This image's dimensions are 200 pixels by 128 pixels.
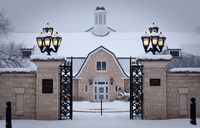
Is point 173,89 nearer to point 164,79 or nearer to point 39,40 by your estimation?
point 164,79

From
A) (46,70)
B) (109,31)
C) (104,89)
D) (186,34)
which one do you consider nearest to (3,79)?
(46,70)

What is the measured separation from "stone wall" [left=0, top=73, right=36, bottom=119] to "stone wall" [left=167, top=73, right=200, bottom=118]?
5.74 metres

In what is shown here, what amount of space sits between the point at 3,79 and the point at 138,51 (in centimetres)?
3332

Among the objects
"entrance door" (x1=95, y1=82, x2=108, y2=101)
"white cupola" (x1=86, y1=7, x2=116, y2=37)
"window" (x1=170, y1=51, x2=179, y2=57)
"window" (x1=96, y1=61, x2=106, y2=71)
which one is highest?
"white cupola" (x1=86, y1=7, x2=116, y2=37)

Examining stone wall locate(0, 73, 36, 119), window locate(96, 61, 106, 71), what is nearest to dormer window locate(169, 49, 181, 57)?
window locate(96, 61, 106, 71)

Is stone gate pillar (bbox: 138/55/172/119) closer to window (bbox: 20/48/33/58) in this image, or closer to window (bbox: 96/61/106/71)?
window (bbox: 96/61/106/71)

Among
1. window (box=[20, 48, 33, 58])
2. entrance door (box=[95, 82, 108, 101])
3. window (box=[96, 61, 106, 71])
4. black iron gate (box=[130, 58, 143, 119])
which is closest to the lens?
black iron gate (box=[130, 58, 143, 119])

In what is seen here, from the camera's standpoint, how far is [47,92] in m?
19.7

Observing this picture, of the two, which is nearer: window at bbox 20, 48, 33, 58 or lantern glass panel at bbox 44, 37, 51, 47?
lantern glass panel at bbox 44, 37, 51, 47

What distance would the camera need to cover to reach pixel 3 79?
1986 cm

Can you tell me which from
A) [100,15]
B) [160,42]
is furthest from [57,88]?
[100,15]

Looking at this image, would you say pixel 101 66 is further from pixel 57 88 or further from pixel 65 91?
pixel 57 88

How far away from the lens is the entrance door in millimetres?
49750

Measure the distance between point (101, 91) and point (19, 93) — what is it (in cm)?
3044
